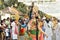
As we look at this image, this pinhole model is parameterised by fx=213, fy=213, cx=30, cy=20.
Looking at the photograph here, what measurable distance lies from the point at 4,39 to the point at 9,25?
0.13 meters

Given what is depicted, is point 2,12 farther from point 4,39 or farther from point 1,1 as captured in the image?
point 4,39

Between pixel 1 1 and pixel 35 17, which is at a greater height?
pixel 1 1

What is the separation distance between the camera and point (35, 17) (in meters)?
1.90

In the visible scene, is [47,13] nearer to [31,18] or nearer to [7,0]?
[31,18]

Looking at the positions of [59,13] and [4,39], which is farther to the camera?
[59,13]

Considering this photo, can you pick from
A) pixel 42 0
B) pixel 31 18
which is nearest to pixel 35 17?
pixel 31 18

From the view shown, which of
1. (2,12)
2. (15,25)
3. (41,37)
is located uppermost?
(2,12)

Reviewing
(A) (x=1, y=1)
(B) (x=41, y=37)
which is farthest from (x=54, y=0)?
(A) (x=1, y=1)

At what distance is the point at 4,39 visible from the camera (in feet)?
5.96

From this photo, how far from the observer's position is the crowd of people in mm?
1829

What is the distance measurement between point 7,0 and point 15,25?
227 mm

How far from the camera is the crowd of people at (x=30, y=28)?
1829mm

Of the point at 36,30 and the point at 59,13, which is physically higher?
the point at 59,13

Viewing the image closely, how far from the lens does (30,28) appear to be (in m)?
1.88
